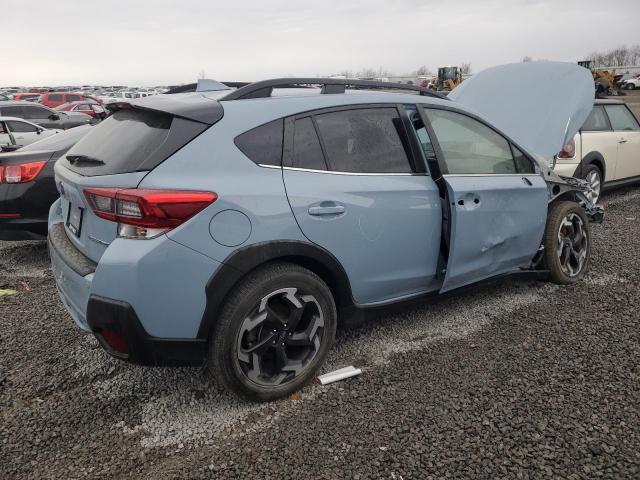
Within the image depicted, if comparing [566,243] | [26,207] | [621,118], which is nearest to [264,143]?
[566,243]

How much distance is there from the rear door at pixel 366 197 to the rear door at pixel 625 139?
19.0 ft

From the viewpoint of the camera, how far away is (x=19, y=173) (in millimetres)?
4648

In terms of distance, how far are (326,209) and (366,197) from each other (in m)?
0.29

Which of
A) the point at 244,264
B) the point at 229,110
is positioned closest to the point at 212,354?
the point at 244,264

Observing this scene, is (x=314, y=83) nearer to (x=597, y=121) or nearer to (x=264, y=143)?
(x=264, y=143)

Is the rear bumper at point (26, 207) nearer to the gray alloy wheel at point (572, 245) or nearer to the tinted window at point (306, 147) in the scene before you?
the tinted window at point (306, 147)

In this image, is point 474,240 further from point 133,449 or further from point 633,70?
point 633,70

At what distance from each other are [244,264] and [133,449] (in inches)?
40.6

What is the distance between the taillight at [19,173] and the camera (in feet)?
15.2

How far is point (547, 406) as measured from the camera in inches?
103

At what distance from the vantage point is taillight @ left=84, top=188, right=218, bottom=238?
2242 mm

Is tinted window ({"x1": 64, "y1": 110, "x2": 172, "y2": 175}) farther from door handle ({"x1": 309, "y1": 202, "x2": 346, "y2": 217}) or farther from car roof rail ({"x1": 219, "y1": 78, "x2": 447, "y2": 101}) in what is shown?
door handle ({"x1": 309, "y1": 202, "x2": 346, "y2": 217})

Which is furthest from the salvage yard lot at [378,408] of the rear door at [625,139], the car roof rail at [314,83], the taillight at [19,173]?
the rear door at [625,139]

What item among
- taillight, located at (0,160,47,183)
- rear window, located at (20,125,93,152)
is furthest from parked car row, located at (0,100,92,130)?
taillight, located at (0,160,47,183)
